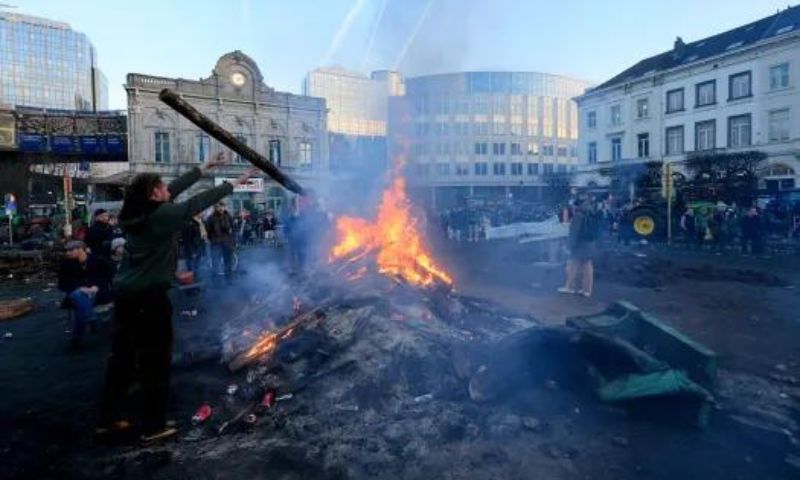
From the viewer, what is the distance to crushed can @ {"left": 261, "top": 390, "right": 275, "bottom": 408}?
4889 millimetres

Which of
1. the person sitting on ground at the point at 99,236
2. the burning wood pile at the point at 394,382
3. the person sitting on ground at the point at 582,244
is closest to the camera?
the burning wood pile at the point at 394,382

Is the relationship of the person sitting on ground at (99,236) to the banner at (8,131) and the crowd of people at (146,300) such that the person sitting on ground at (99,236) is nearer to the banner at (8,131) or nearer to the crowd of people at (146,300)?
the crowd of people at (146,300)

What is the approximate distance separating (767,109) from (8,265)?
41.3 meters

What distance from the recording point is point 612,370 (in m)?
4.74

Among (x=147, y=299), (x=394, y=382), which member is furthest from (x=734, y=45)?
(x=147, y=299)

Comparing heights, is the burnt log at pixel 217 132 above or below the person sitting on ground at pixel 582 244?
above

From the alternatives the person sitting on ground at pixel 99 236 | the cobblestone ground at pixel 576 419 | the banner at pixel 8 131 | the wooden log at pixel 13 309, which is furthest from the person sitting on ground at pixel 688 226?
the banner at pixel 8 131

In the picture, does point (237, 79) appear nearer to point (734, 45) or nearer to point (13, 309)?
point (13, 309)

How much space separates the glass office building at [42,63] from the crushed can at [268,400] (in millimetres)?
87827

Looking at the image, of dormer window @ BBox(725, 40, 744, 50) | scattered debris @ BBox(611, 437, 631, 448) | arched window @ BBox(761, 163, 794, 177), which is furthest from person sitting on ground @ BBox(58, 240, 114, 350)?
dormer window @ BBox(725, 40, 744, 50)

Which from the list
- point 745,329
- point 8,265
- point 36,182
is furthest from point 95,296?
point 36,182

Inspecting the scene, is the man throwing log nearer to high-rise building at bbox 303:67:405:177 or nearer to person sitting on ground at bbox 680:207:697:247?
high-rise building at bbox 303:67:405:177

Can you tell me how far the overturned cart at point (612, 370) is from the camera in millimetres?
4398

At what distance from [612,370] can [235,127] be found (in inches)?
1584
